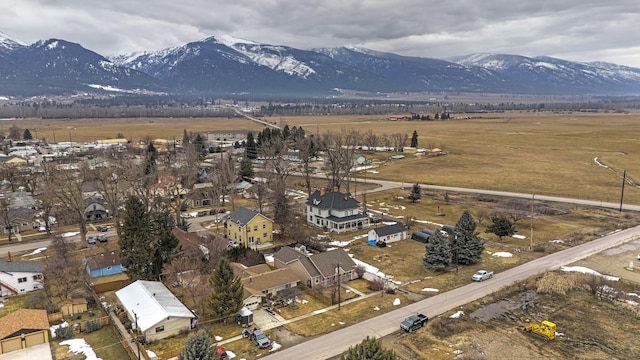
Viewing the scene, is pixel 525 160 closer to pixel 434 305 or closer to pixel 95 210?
pixel 434 305

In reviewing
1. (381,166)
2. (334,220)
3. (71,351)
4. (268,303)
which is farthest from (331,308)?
(381,166)

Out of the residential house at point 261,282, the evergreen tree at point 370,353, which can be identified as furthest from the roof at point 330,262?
the evergreen tree at point 370,353

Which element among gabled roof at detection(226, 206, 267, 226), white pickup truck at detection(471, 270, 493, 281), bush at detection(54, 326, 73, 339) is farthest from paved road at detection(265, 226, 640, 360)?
gabled roof at detection(226, 206, 267, 226)

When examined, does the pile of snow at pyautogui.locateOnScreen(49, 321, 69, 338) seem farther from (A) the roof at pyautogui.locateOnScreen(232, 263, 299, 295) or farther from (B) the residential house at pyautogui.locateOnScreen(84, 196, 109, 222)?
(B) the residential house at pyautogui.locateOnScreen(84, 196, 109, 222)

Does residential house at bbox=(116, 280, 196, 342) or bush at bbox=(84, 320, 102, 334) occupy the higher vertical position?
residential house at bbox=(116, 280, 196, 342)

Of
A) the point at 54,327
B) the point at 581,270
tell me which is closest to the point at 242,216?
the point at 54,327
